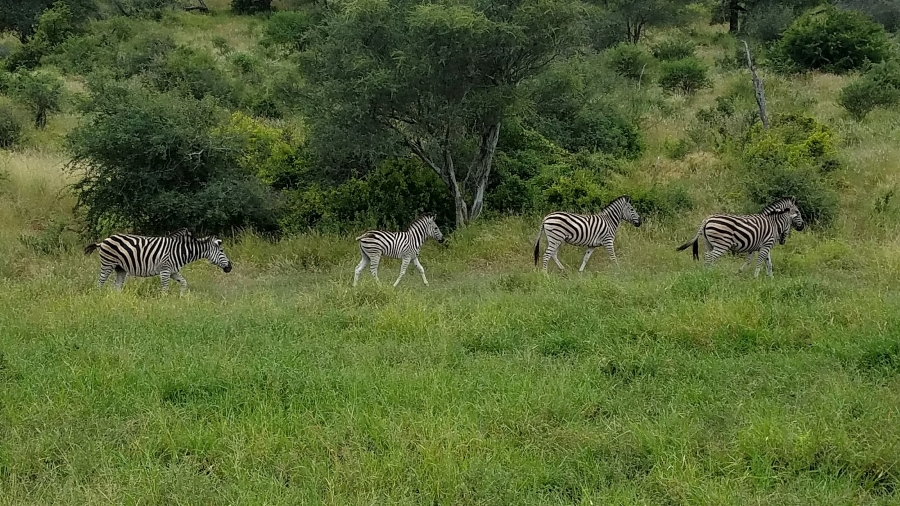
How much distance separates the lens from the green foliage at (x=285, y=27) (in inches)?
1318

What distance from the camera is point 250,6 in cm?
4350

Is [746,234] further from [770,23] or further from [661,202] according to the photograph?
[770,23]

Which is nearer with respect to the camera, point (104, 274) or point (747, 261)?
point (104, 274)

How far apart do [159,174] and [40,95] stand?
32.9 feet

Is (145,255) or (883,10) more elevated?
(883,10)

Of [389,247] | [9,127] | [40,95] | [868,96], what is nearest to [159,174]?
[389,247]

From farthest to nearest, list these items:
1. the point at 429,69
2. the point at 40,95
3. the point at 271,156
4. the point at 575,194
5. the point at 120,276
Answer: the point at 40,95 → the point at 271,156 → the point at 575,194 → the point at 429,69 → the point at 120,276

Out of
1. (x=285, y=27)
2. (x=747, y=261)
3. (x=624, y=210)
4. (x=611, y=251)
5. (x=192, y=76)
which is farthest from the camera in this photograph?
(x=285, y=27)

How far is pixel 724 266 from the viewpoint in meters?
11.2

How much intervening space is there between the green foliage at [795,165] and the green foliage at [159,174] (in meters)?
9.20

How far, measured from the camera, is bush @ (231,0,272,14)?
1702 inches

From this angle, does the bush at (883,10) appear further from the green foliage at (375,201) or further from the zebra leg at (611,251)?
the zebra leg at (611,251)

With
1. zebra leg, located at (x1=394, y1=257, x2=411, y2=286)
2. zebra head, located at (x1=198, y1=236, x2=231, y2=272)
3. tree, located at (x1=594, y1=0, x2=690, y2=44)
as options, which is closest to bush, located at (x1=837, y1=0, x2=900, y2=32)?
tree, located at (x1=594, y1=0, x2=690, y2=44)

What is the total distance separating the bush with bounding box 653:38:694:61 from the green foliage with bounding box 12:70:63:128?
20554 mm
